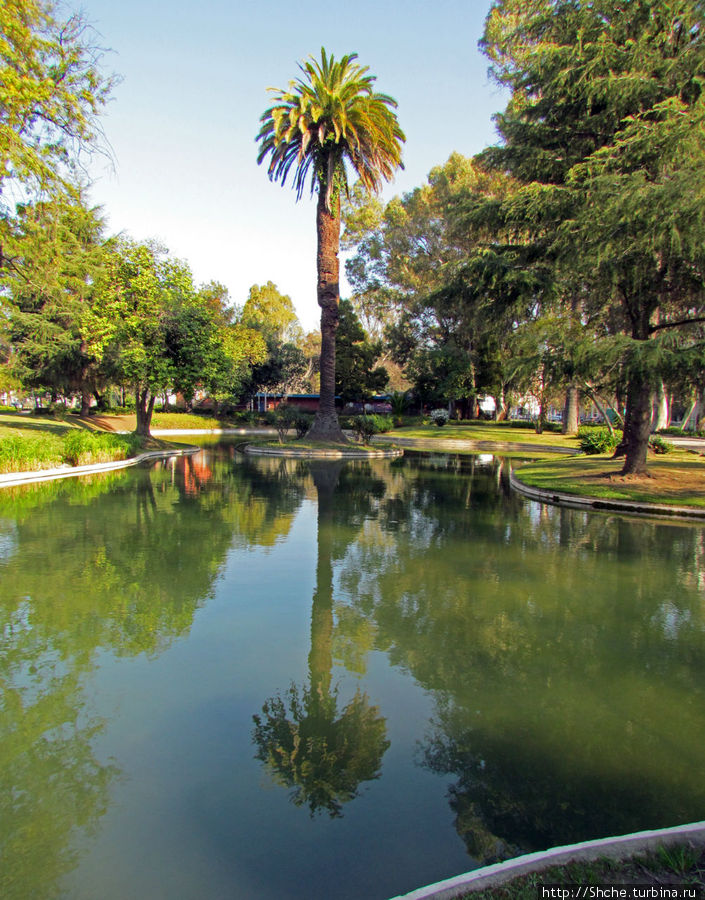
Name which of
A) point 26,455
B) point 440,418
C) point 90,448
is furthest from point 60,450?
point 440,418

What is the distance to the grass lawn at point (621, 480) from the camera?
1504 centimetres

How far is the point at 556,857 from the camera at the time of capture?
103 inches

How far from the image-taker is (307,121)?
88.2 ft

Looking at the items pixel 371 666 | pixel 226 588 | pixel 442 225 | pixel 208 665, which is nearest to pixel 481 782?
pixel 371 666

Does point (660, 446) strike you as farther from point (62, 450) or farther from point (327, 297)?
point (62, 450)

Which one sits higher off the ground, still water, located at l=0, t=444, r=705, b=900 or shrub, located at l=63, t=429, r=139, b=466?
shrub, located at l=63, t=429, r=139, b=466

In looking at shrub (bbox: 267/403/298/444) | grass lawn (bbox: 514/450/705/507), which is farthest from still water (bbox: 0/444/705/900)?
shrub (bbox: 267/403/298/444)

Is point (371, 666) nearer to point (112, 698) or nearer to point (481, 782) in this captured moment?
point (481, 782)

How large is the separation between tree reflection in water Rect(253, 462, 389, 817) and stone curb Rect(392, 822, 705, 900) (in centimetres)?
108

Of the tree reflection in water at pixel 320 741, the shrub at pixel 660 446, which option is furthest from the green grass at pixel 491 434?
the tree reflection in water at pixel 320 741

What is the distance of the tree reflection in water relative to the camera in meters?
3.58

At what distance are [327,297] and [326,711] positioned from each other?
88.2ft

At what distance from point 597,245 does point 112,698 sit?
1544 centimetres

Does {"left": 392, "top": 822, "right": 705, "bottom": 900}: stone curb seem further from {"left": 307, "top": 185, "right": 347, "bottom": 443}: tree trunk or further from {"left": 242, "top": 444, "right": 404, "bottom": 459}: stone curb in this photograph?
{"left": 307, "top": 185, "right": 347, "bottom": 443}: tree trunk
